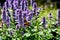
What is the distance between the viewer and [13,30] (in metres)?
3.42

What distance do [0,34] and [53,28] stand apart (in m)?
0.76

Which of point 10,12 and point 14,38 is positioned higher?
point 10,12

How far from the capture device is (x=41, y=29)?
352 cm

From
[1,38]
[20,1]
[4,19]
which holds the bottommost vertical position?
[1,38]

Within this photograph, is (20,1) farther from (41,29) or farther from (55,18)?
(55,18)

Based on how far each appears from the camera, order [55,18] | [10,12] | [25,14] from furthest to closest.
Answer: [55,18]
[10,12]
[25,14]

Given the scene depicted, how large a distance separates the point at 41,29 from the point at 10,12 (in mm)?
500

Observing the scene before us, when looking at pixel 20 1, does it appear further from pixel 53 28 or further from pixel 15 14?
pixel 53 28

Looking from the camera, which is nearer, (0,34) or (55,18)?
(0,34)

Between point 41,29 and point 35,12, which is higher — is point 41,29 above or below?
below

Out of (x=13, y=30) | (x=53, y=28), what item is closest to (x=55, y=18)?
(x=53, y=28)

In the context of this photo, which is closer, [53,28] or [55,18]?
[53,28]

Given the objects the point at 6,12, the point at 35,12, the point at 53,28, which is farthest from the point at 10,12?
the point at 53,28

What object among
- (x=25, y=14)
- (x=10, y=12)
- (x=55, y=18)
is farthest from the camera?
(x=55, y=18)
